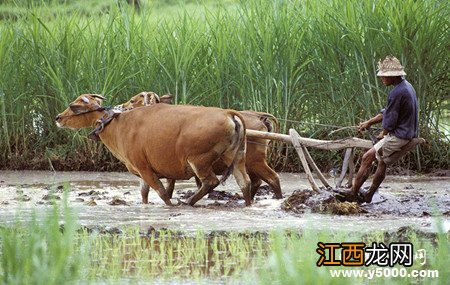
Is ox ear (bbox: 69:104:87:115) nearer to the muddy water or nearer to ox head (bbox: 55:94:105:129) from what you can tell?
ox head (bbox: 55:94:105:129)

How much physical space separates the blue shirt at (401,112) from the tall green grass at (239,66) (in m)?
2.64

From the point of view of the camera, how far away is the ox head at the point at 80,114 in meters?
11.2

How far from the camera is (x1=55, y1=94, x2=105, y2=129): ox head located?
11.2 metres

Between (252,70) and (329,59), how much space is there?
2.90 ft

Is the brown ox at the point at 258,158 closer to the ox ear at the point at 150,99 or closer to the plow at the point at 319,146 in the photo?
the plow at the point at 319,146

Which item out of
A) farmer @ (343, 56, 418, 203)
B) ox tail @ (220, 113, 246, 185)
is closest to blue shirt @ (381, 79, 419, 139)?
farmer @ (343, 56, 418, 203)

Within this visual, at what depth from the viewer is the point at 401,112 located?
32.6ft

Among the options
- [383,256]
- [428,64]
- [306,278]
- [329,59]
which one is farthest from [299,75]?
[306,278]

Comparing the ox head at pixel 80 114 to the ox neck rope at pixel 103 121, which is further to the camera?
the ox head at pixel 80 114

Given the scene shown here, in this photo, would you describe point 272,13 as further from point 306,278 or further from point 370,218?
point 306,278

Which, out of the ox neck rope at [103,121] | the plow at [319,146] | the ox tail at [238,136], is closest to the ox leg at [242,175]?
the ox tail at [238,136]

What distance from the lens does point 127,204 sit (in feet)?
35.4

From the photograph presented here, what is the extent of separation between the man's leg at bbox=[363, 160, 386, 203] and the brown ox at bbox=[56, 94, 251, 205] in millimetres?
1109

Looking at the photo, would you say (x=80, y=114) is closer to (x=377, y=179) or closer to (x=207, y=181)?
(x=207, y=181)
